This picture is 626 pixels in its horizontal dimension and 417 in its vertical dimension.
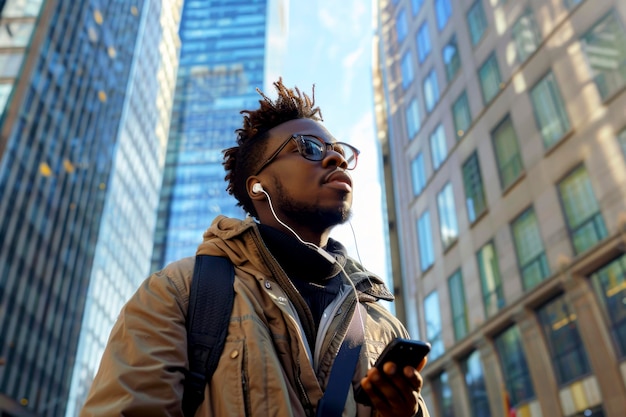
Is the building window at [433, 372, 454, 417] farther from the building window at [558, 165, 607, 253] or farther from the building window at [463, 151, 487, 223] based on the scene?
the building window at [558, 165, 607, 253]

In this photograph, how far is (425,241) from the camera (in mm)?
23844

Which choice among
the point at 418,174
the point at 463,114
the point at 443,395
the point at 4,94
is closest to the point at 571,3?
the point at 463,114

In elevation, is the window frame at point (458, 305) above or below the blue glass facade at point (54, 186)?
below

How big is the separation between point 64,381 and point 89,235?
1308cm

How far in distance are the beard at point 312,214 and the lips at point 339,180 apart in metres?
0.10

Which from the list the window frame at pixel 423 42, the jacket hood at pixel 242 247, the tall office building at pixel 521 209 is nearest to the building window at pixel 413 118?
the tall office building at pixel 521 209

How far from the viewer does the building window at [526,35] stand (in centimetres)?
1697

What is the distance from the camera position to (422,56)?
26109mm

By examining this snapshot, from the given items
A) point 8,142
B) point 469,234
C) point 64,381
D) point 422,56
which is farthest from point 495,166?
point 64,381

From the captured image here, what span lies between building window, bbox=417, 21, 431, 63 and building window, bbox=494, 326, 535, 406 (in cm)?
1436

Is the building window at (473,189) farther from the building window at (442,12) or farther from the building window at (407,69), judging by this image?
the building window at (407,69)

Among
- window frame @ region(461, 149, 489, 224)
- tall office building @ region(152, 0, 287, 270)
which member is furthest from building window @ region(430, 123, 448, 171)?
tall office building @ region(152, 0, 287, 270)

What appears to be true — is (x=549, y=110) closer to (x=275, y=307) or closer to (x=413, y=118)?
(x=413, y=118)

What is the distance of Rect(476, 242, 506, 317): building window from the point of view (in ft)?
55.9
